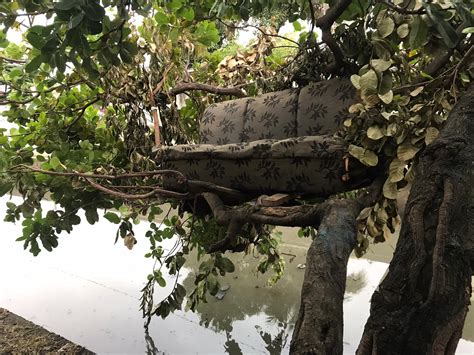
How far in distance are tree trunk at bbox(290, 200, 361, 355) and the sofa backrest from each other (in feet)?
1.74

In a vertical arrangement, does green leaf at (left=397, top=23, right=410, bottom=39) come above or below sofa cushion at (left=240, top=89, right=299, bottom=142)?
above

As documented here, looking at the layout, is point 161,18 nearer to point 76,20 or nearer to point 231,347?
point 76,20

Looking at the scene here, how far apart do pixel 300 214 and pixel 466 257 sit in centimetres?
31

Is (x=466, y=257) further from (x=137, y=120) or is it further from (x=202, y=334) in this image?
(x=202, y=334)

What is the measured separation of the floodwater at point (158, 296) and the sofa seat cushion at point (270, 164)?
87cm

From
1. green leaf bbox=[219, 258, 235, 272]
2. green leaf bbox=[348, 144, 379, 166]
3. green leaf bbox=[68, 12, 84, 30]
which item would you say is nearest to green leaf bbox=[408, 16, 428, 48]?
green leaf bbox=[348, 144, 379, 166]

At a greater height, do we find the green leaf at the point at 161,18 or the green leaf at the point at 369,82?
the green leaf at the point at 161,18

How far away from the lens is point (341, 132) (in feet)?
2.93

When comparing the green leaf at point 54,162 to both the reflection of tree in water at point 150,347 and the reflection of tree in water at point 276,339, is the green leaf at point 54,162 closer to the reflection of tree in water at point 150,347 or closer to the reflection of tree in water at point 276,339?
the reflection of tree in water at point 150,347

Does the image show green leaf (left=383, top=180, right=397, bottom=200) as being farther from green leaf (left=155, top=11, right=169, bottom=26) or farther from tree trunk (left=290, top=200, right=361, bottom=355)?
green leaf (left=155, top=11, right=169, bottom=26)

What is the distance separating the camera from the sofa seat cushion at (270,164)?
853 mm

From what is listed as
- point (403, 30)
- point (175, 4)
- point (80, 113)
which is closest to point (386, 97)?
point (403, 30)

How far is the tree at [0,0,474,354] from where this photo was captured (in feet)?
1.41

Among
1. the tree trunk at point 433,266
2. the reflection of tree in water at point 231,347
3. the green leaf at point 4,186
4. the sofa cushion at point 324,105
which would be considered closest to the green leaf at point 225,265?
the reflection of tree in water at point 231,347
